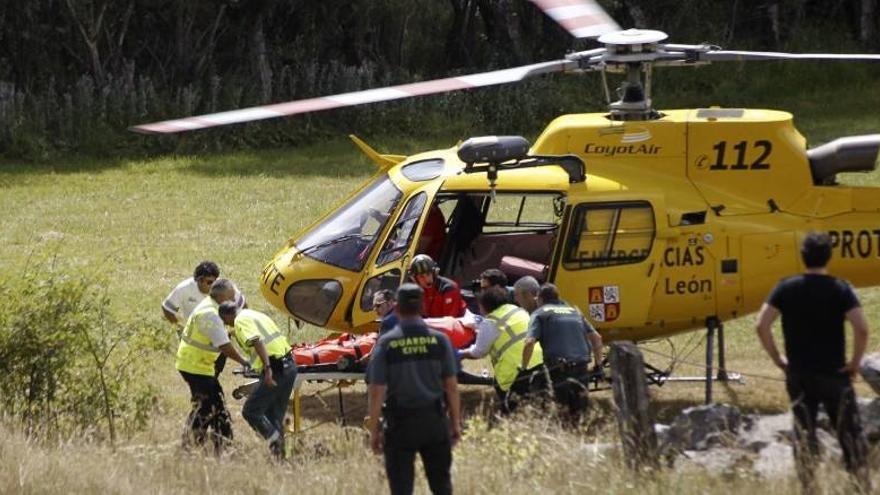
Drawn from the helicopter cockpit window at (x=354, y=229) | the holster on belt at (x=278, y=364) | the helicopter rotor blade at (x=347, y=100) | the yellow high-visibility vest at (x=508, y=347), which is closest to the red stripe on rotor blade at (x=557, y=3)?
the helicopter rotor blade at (x=347, y=100)

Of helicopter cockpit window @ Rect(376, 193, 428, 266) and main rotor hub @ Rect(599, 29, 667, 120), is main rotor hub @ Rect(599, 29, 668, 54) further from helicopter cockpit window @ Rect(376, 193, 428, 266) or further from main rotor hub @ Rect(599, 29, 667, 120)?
helicopter cockpit window @ Rect(376, 193, 428, 266)

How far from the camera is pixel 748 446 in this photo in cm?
962

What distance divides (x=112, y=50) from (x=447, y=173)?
78.3 feet

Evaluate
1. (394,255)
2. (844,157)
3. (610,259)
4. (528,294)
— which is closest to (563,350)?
(528,294)

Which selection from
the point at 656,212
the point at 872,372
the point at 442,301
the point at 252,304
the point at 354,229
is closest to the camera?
the point at 872,372

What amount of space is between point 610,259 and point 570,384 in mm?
1897

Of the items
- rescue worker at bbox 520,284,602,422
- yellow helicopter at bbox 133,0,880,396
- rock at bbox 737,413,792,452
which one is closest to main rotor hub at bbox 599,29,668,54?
yellow helicopter at bbox 133,0,880,396

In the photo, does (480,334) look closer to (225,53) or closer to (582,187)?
(582,187)

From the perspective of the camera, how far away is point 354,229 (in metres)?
14.1

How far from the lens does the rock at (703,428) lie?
9.72 m

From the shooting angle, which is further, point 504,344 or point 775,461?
point 504,344

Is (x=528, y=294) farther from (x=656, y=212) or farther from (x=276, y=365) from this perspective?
(x=276, y=365)

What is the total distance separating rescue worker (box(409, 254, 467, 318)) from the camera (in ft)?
43.2

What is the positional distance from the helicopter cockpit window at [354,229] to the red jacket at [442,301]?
2.98 feet
